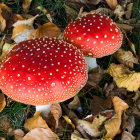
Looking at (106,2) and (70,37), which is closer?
(70,37)

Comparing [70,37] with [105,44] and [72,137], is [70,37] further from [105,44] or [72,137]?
→ [72,137]

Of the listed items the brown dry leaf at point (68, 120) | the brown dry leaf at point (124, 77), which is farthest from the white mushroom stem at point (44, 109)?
the brown dry leaf at point (124, 77)

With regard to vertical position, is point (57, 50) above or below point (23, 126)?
above

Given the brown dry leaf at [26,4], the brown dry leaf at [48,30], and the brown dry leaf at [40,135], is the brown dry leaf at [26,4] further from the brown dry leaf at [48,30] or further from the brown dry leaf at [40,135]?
the brown dry leaf at [40,135]

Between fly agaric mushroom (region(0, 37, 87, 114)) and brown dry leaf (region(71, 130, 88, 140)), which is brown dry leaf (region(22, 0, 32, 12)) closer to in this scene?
fly agaric mushroom (region(0, 37, 87, 114))

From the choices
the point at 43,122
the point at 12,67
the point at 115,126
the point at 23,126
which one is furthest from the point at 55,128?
the point at 12,67

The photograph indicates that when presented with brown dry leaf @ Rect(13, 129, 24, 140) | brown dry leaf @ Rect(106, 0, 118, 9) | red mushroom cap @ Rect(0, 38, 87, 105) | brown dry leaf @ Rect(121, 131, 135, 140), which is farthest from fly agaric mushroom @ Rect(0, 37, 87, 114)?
brown dry leaf @ Rect(106, 0, 118, 9)
